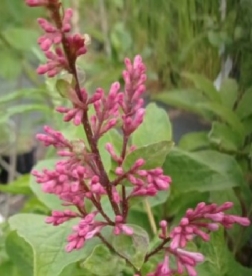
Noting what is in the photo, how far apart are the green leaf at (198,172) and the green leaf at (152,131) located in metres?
0.02

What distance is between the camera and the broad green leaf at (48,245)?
1.50ft

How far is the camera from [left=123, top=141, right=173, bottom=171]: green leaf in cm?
43

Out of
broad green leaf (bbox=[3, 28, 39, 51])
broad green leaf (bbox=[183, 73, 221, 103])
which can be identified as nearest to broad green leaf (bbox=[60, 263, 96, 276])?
broad green leaf (bbox=[183, 73, 221, 103])

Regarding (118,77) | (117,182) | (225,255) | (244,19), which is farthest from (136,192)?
(118,77)

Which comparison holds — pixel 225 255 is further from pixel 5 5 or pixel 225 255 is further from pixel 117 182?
pixel 5 5

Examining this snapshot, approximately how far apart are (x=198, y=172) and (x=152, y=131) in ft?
0.15

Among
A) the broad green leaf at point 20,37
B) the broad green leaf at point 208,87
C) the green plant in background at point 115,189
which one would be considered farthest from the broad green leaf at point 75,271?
the broad green leaf at point 20,37

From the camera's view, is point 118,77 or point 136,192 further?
point 118,77

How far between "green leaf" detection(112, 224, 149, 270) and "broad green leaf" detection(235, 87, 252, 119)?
223 mm

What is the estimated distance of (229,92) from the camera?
647mm

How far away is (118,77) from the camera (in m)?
0.90

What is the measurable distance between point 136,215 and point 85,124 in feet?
0.65

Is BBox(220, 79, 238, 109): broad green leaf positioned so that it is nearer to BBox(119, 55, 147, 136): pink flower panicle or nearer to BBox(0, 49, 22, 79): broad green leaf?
BBox(119, 55, 147, 136): pink flower panicle

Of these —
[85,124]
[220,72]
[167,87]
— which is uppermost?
[85,124]
